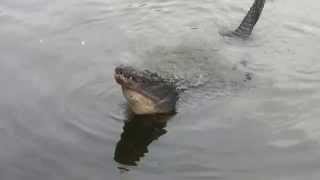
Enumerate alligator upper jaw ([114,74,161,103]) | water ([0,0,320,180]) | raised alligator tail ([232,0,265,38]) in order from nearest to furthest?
water ([0,0,320,180]) < alligator upper jaw ([114,74,161,103]) < raised alligator tail ([232,0,265,38])

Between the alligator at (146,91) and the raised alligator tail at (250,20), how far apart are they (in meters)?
1.81

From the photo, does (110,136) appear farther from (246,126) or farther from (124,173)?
(246,126)

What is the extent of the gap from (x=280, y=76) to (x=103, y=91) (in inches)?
86.2

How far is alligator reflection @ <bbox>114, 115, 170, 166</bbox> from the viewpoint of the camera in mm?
5941

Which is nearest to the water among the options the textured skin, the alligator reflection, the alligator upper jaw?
the alligator reflection

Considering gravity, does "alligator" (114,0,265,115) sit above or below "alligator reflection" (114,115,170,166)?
above

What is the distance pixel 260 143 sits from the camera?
20.3 ft

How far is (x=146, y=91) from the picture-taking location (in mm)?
6367

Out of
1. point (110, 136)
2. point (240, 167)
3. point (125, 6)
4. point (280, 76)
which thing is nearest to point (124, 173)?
point (110, 136)

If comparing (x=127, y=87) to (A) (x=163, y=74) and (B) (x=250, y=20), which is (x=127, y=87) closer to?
(A) (x=163, y=74)

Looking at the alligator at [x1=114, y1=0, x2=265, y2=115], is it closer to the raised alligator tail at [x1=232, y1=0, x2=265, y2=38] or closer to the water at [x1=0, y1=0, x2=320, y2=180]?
the water at [x1=0, y1=0, x2=320, y2=180]

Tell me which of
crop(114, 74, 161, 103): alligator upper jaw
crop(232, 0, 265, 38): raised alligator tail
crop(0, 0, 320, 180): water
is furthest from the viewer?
crop(232, 0, 265, 38): raised alligator tail

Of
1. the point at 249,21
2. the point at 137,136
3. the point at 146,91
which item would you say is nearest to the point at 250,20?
the point at 249,21

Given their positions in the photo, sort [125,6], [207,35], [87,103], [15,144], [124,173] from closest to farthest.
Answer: [124,173] → [15,144] → [87,103] → [207,35] → [125,6]
